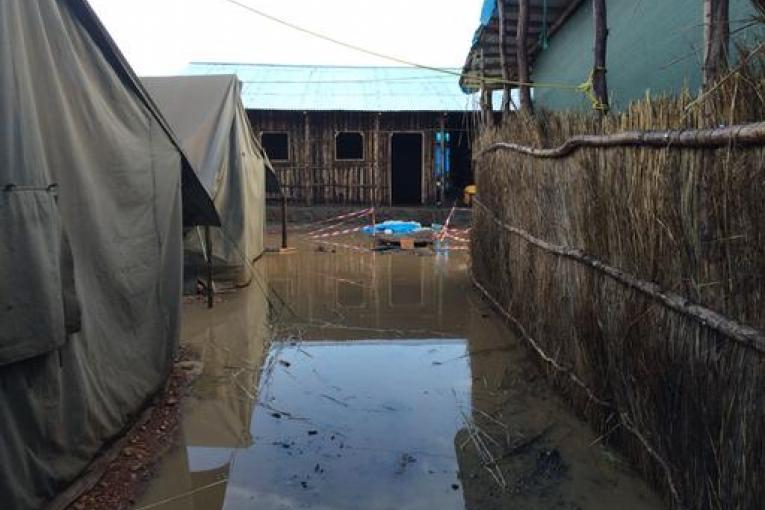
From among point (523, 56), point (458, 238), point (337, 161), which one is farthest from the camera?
point (337, 161)

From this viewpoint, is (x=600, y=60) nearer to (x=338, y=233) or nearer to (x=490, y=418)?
(x=490, y=418)

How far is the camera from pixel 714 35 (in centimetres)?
423

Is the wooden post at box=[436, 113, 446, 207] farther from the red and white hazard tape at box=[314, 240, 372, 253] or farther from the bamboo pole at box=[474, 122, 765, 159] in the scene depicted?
the bamboo pole at box=[474, 122, 765, 159]

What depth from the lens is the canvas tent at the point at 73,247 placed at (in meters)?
3.08

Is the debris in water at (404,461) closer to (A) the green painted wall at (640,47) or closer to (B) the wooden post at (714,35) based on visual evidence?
(B) the wooden post at (714,35)

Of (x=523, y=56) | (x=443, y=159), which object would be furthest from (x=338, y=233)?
Answer: (x=523, y=56)

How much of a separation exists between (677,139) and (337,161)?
1802 centimetres

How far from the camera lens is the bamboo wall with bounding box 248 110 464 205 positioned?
68.1 feet

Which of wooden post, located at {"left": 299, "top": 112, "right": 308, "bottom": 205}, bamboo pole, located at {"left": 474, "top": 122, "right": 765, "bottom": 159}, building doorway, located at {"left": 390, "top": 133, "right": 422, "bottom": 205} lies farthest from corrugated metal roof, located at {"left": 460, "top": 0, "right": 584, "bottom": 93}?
building doorway, located at {"left": 390, "top": 133, "right": 422, "bottom": 205}

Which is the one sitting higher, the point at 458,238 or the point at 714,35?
the point at 714,35

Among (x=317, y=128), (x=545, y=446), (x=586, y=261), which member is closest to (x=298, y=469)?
(x=545, y=446)

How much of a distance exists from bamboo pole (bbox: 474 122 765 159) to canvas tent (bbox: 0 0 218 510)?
2941mm

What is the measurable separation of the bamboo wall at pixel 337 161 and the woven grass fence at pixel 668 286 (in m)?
15.2

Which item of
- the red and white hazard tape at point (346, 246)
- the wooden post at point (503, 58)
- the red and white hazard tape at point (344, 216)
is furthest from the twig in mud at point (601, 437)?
the red and white hazard tape at point (344, 216)
